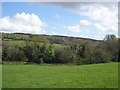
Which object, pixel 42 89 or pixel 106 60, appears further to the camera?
pixel 106 60

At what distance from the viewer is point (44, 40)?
2837 inches

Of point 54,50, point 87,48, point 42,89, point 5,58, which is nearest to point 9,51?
point 5,58

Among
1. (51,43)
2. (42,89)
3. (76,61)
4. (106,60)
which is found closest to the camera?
(42,89)

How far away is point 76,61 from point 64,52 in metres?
5.48

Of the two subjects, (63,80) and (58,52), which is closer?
(63,80)

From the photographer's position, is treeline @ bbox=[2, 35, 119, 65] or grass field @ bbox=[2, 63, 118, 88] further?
treeline @ bbox=[2, 35, 119, 65]

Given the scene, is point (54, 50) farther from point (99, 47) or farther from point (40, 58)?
point (99, 47)

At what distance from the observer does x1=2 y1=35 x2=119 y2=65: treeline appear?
62.8m

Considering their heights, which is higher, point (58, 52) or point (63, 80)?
point (63, 80)

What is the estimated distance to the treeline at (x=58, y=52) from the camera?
62844 millimetres

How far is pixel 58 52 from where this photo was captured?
68125mm

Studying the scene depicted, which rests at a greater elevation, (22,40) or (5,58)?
(22,40)

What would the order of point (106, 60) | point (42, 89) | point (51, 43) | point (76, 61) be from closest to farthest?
point (42, 89) → point (106, 60) → point (76, 61) → point (51, 43)

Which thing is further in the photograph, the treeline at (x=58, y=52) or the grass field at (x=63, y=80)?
the treeline at (x=58, y=52)
